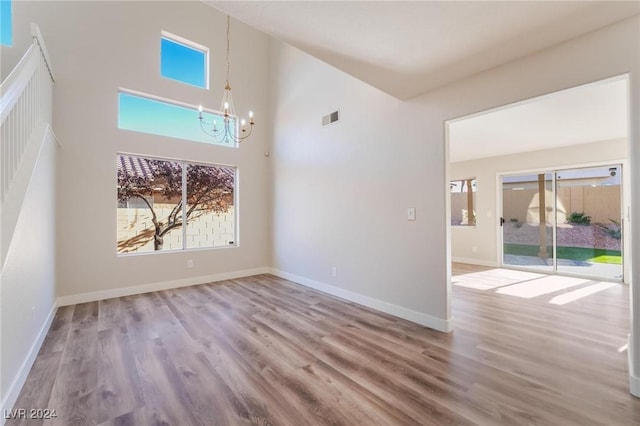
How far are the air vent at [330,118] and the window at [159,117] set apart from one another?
2204 millimetres

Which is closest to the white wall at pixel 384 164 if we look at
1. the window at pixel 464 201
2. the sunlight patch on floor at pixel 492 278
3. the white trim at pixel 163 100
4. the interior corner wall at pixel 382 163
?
the interior corner wall at pixel 382 163

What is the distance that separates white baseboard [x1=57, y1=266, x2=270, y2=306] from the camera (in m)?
3.88

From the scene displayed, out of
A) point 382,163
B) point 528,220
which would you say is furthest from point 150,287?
point 528,220

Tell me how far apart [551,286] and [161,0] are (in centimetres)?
822

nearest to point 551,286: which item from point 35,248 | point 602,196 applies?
point 602,196

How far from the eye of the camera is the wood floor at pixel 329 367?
1.71m

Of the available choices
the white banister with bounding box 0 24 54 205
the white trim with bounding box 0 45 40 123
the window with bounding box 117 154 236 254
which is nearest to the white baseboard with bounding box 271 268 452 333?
the window with bounding box 117 154 236 254

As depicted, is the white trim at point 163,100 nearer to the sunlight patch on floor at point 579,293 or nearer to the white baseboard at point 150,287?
the white baseboard at point 150,287

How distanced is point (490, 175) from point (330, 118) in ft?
15.1

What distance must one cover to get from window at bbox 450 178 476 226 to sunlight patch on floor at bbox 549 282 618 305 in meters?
2.67

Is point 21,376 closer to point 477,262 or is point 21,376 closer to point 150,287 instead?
point 150,287

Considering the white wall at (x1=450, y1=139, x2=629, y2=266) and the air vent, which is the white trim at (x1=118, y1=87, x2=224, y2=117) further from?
the white wall at (x1=450, y1=139, x2=629, y2=266)

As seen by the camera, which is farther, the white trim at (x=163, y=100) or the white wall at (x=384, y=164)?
the white trim at (x=163, y=100)

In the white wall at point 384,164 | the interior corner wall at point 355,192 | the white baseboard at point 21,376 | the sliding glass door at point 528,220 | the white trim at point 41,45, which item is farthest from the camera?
the sliding glass door at point 528,220
